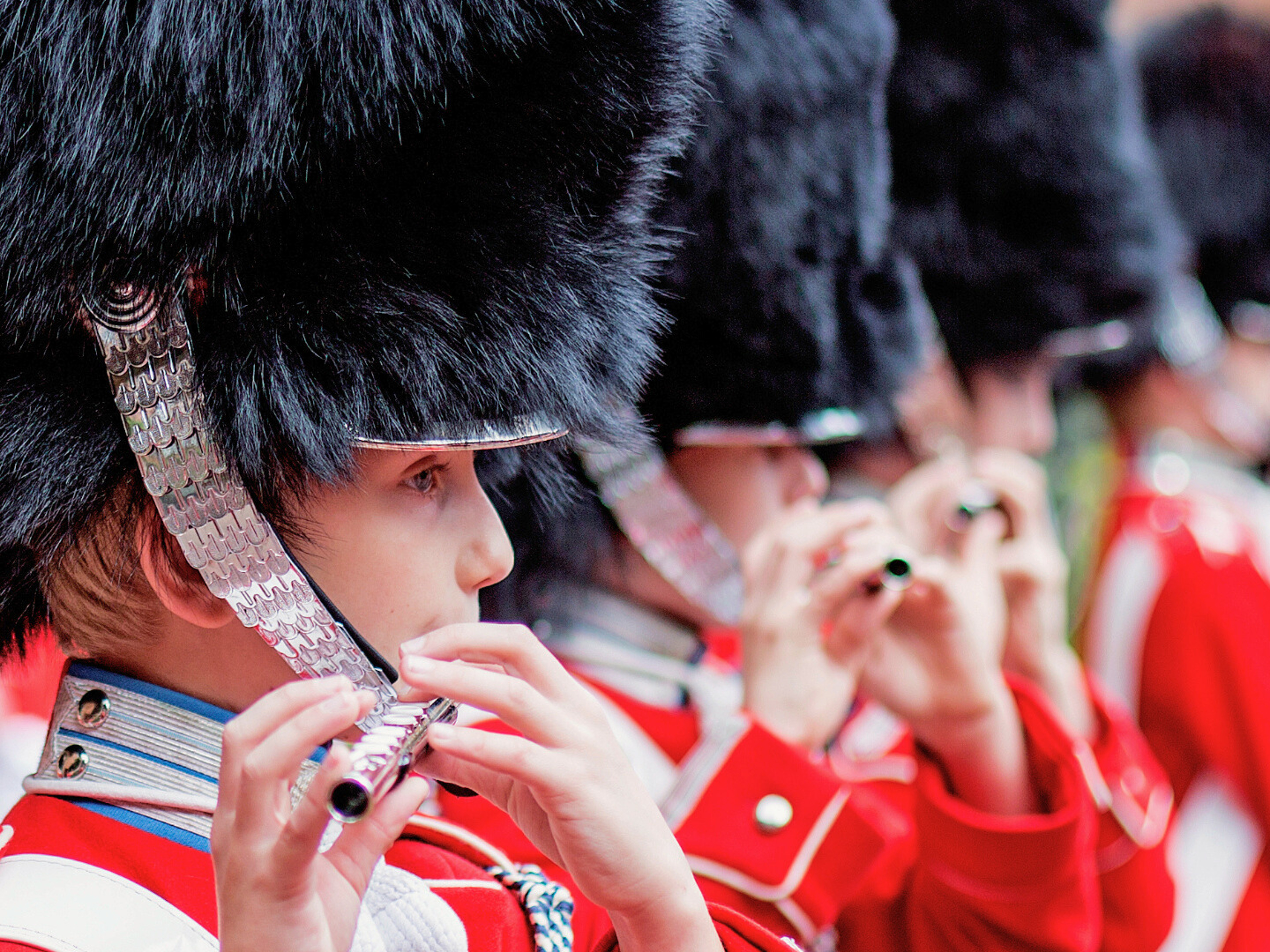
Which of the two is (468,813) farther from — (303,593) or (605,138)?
(605,138)

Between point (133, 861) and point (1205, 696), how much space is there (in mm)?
2294

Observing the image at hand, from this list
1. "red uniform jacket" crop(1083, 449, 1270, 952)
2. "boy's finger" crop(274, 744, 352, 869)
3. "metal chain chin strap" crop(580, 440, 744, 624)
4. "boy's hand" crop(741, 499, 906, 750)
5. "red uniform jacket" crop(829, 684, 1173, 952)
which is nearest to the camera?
"boy's finger" crop(274, 744, 352, 869)

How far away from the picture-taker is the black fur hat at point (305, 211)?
1.01 m

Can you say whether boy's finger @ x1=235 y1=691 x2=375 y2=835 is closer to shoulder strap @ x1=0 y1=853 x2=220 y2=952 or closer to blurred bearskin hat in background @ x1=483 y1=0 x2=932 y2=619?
shoulder strap @ x1=0 y1=853 x2=220 y2=952

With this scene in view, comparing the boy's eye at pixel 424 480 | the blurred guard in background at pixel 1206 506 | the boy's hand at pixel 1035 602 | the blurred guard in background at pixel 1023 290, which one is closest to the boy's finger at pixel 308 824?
the boy's eye at pixel 424 480

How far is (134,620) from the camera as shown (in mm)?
1128

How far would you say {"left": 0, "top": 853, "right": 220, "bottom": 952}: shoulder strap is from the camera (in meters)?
0.94

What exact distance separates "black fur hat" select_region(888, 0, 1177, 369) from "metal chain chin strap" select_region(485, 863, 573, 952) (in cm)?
183

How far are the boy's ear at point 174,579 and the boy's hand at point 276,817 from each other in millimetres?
283

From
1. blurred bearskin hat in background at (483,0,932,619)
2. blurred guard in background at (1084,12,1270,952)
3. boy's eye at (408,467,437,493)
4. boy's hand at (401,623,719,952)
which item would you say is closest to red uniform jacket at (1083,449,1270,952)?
blurred guard in background at (1084,12,1270,952)

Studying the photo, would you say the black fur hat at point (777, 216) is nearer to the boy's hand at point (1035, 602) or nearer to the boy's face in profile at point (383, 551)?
the boy's hand at point (1035, 602)

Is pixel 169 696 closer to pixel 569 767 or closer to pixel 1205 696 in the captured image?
pixel 569 767

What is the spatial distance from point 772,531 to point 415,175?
98 cm

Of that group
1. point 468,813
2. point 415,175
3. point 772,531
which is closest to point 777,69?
point 772,531
